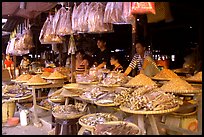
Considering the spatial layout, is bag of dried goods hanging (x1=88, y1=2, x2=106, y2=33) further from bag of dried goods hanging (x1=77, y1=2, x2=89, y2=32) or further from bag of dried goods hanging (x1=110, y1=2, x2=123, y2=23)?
bag of dried goods hanging (x1=110, y1=2, x2=123, y2=23)

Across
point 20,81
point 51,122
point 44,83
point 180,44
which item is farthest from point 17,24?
point 180,44

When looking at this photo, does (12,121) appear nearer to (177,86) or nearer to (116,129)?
(116,129)

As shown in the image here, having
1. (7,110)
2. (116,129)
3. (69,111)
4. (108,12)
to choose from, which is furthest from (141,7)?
(7,110)

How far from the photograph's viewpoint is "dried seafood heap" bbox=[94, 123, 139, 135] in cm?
188

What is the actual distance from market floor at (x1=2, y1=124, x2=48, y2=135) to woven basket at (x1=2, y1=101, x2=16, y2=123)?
308mm

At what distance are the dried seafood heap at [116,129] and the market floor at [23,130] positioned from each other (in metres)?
1.82

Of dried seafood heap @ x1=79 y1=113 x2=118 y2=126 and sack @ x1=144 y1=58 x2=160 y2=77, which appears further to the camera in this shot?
sack @ x1=144 y1=58 x2=160 y2=77

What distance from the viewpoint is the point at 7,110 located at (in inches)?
167

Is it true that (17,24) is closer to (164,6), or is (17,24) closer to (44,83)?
(44,83)

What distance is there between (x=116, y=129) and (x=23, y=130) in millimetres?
2269

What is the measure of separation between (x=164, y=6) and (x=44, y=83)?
224 cm

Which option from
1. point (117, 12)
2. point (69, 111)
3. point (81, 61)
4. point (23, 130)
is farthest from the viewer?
point (81, 61)

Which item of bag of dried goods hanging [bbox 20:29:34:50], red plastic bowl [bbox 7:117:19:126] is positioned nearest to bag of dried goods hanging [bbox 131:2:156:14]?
red plastic bowl [bbox 7:117:19:126]

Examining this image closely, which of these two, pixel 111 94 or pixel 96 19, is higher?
pixel 96 19
